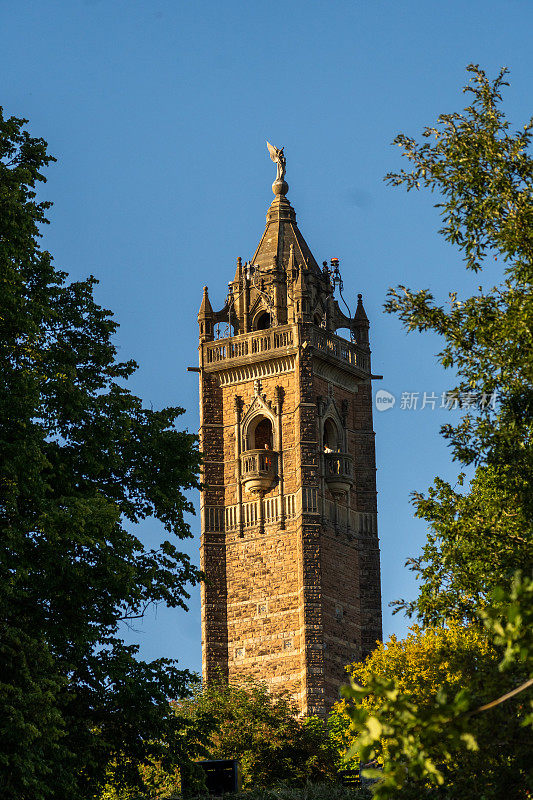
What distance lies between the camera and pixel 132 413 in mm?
33625

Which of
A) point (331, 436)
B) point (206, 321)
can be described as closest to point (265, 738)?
point (331, 436)

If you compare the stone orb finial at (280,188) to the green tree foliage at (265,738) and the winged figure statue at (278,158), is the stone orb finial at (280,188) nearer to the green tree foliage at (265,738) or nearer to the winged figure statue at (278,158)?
the winged figure statue at (278,158)

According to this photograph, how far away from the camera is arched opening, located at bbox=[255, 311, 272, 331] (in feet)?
244

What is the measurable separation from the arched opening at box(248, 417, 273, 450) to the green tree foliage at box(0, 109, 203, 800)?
37582 millimetres

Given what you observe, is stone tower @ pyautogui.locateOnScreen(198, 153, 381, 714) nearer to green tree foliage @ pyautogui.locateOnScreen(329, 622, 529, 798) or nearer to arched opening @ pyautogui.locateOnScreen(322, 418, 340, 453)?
arched opening @ pyautogui.locateOnScreen(322, 418, 340, 453)

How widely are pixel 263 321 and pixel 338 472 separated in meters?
8.50

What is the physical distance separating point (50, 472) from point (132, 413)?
4.08 m

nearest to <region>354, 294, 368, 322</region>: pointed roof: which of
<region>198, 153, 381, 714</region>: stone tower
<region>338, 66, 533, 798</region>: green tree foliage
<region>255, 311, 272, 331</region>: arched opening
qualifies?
<region>198, 153, 381, 714</region>: stone tower

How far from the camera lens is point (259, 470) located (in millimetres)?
70438

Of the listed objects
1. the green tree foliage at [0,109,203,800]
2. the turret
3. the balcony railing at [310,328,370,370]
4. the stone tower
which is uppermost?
the turret

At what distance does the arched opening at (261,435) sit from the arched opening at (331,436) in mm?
2548

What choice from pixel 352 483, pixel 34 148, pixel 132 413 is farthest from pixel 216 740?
pixel 34 148

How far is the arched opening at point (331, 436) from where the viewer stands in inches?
2852

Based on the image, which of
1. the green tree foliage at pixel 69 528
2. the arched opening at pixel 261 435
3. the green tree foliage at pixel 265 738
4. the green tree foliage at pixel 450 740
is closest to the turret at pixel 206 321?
the arched opening at pixel 261 435
